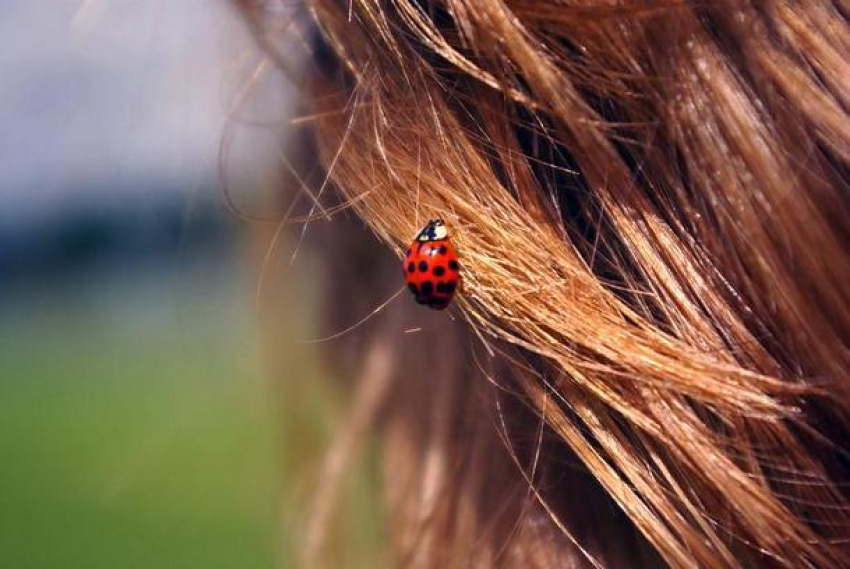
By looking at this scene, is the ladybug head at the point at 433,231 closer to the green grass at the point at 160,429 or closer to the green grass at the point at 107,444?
the green grass at the point at 160,429

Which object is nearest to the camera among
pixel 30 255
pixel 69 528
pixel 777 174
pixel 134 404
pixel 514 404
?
pixel 777 174

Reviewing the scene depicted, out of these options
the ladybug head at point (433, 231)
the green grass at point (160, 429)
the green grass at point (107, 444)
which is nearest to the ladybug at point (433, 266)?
the ladybug head at point (433, 231)

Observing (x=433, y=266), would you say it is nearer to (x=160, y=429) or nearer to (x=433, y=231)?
(x=433, y=231)

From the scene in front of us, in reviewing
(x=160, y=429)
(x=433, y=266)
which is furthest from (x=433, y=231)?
(x=160, y=429)

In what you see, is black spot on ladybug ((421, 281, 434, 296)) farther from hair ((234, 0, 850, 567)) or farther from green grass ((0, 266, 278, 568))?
green grass ((0, 266, 278, 568))

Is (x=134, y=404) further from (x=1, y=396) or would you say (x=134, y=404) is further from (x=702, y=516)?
(x=702, y=516)

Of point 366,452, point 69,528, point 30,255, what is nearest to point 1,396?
point 30,255
